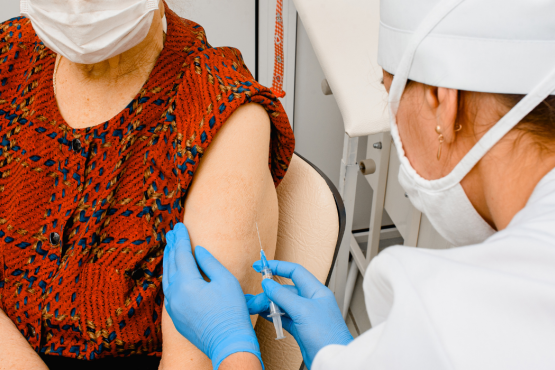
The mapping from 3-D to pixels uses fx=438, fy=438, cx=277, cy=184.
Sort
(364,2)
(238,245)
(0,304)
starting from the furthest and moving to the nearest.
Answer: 1. (364,2)
2. (0,304)
3. (238,245)

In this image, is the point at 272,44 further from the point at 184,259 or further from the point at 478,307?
the point at 478,307

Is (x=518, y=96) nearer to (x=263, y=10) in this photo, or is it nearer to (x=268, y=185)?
(x=268, y=185)

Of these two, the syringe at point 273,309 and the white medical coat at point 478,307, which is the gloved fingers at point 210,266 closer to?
the syringe at point 273,309

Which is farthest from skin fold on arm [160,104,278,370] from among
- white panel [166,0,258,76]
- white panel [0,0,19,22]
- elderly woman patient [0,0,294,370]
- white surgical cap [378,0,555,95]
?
white panel [0,0,19,22]

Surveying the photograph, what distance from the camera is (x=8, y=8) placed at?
174 centimetres

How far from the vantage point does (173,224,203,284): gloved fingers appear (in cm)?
82

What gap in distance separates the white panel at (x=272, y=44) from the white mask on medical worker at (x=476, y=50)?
4.36 feet

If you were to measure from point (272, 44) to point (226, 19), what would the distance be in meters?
0.23

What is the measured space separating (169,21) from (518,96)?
0.75 meters

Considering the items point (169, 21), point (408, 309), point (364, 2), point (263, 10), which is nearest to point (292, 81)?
point (263, 10)

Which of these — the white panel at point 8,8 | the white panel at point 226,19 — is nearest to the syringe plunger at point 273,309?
the white panel at point 226,19

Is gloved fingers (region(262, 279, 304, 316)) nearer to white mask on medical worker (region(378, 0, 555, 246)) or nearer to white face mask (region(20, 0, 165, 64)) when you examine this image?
white mask on medical worker (region(378, 0, 555, 246))

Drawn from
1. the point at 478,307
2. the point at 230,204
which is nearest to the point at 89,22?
the point at 230,204

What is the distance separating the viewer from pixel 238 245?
0.85 m
